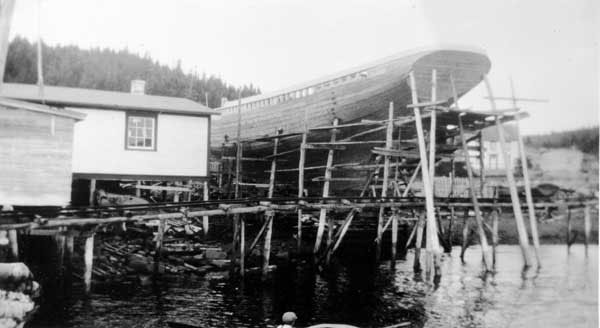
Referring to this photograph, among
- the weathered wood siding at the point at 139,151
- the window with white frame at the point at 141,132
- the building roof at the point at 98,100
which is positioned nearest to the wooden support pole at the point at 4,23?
the building roof at the point at 98,100

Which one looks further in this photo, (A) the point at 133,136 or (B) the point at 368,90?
(B) the point at 368,90

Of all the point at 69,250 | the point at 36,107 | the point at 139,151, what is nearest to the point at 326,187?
the point at 139,151

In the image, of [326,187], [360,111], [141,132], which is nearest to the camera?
[141,132]

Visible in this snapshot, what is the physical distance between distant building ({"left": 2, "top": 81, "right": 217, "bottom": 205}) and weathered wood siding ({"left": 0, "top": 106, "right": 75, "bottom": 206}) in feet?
11.0

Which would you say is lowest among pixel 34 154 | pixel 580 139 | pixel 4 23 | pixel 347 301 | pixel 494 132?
pixel 347 301

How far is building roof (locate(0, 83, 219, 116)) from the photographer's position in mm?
16250

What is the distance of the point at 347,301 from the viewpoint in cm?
1326

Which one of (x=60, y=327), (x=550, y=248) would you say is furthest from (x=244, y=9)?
(x=550, y=248)

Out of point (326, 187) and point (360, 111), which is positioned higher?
point (360, 111)

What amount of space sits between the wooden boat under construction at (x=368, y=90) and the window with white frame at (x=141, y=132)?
6863 millimetres

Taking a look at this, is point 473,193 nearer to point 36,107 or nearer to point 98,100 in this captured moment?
point 98,100

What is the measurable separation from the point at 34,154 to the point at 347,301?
921 cm

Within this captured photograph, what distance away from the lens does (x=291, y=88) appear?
77.4 ft

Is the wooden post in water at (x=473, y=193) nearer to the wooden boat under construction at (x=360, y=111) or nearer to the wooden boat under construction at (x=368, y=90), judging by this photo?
the wooden boat under construction at (x=360, y=111)
